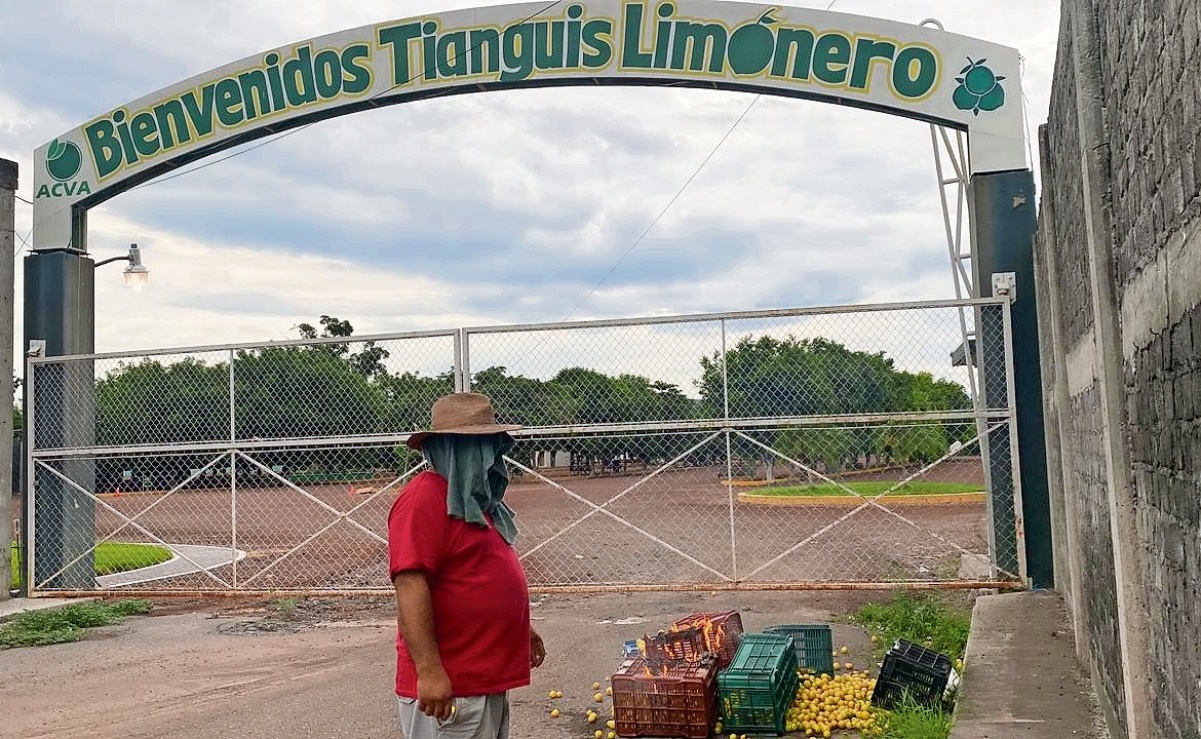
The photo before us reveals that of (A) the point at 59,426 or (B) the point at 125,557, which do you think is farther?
(B) the point at 125,557

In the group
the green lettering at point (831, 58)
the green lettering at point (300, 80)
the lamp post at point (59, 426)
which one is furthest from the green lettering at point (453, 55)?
the lamp post at point (59, 426)

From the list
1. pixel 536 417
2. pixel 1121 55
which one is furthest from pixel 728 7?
pixel 1121 55

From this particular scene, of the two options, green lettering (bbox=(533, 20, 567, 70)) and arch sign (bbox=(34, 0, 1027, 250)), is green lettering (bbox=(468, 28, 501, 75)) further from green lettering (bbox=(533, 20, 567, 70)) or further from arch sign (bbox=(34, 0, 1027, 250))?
green lettering (bbox=(533, 20, 567, 70))

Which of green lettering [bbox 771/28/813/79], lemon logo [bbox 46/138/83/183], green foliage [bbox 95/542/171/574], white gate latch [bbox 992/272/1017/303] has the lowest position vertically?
green foliage [bbox 95/542/171/574]

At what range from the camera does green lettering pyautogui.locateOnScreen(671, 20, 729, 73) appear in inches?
421

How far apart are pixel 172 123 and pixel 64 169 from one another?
5.06 feet

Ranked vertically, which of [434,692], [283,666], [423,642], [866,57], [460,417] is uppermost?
[866,57]

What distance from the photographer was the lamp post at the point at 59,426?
11875 mm

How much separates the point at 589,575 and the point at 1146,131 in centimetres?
1043

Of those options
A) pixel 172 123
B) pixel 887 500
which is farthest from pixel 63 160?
pixel 887 500

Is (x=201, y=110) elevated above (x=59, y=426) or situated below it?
above

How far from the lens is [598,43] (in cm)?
1102

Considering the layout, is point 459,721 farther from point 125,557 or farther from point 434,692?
point 125,557

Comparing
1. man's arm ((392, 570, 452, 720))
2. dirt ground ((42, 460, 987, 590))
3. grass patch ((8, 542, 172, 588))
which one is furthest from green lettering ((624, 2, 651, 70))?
grass patch ((8, 542, 172, 588))
